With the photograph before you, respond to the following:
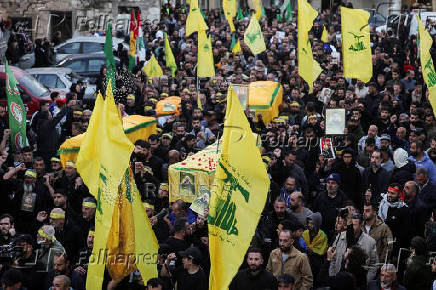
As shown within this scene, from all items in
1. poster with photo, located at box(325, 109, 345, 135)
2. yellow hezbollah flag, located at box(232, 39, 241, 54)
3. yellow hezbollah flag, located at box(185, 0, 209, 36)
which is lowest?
poster with photo, located at box(325, 109, 345, 135)

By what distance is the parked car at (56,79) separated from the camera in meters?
19.7

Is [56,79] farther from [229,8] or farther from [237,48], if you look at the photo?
[229,8]

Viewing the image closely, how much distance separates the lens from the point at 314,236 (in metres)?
9.18

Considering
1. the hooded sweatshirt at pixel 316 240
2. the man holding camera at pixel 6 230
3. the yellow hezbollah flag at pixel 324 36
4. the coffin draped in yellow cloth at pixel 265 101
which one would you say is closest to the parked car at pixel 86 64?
the yellow hezbollah flag at pixel 324 36

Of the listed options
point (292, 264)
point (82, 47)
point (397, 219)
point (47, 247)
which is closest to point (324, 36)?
point (82, 47)

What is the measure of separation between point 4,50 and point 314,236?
749 inches

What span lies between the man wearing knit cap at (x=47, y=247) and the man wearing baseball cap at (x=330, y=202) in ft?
10.0

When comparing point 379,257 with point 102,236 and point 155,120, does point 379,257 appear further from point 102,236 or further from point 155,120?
point 155,120

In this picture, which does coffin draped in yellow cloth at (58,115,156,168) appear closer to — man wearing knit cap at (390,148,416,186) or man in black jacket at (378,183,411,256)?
man wearing knit cap at (390,148,416,186)

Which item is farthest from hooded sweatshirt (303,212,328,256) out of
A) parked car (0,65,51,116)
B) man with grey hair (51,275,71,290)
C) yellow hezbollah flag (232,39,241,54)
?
yellow hezbollah flag (232,39,241,54)

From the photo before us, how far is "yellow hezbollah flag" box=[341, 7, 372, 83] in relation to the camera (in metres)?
14.8

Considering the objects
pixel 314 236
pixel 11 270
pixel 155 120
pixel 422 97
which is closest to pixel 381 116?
pixel 422 97

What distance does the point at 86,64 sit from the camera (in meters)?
22.3

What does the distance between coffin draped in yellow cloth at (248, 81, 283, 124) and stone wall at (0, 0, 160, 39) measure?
16404 mm
